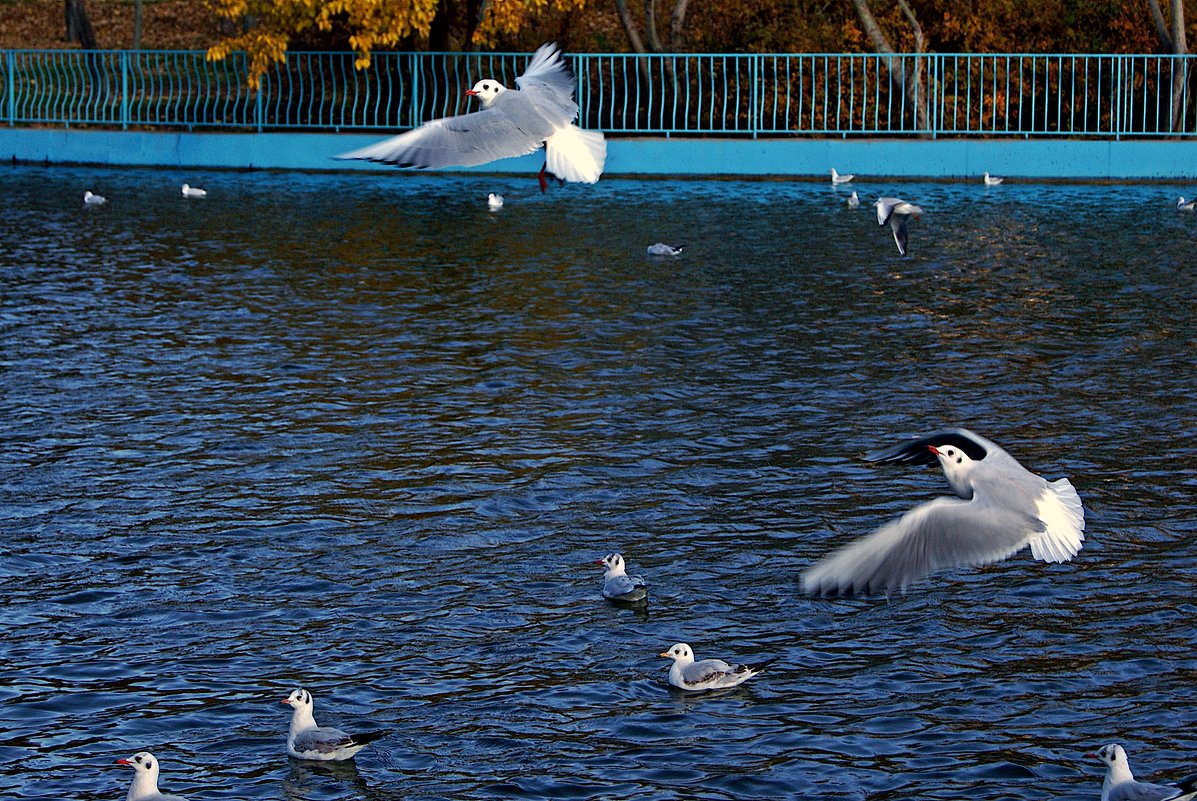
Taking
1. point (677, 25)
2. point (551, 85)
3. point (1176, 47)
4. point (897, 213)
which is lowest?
point (897, 213)

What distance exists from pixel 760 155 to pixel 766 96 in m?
2.11

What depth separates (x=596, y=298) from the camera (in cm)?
1814

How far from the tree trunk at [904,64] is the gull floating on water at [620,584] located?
2178cm

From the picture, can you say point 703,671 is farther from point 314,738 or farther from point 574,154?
point 574,154

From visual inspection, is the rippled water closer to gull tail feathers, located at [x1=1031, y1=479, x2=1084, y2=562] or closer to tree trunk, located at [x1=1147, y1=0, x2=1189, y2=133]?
gull tail feathers, located at [x1=1031, y1=479, x2=1084, y2=562]

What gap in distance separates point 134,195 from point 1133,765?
2209 cm

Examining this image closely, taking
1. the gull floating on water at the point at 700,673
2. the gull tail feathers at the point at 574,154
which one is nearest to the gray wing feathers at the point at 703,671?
the gull floating on water at the point at 700,673

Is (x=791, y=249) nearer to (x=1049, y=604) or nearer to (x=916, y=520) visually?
(x=1049, y=604)

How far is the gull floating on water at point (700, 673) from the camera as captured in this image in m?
8.02

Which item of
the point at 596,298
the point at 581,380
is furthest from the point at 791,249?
the point at 581,380

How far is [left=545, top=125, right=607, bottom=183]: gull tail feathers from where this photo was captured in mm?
11656

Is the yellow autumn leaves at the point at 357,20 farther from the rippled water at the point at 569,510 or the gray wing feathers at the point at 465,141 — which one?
the gray wing feathers at the point at 465,141

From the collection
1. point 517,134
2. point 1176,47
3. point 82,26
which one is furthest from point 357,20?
point 517,134

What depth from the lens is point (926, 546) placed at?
24.2 ft
